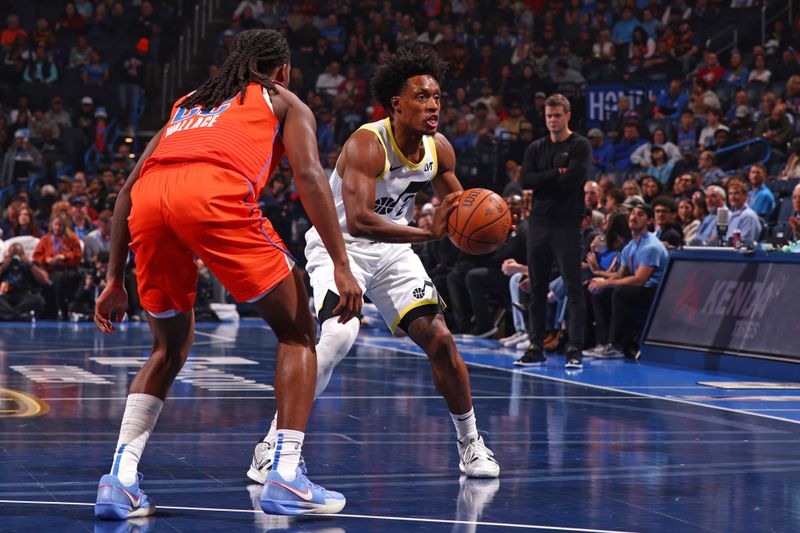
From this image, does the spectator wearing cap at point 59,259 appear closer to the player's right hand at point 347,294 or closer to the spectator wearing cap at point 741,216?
the spectator wearing cap at point 741,216

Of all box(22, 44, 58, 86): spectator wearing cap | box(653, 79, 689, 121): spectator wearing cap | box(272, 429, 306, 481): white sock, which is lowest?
box(272, 429, 306, 481): white sock

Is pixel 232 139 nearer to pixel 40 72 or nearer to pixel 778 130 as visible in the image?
pixel 778 130

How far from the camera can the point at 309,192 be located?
13.0 feet

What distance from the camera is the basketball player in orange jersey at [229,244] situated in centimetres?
389

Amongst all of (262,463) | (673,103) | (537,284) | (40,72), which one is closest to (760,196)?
(537,284)

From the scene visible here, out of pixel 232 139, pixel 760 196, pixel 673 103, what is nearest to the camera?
pixel 232 139

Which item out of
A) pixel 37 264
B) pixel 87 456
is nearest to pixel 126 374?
pixel 87 456

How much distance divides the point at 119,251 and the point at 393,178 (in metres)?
1.53

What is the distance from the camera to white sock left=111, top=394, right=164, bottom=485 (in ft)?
13.0

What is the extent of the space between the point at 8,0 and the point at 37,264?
9.39 meters

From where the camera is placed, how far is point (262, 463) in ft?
15.4

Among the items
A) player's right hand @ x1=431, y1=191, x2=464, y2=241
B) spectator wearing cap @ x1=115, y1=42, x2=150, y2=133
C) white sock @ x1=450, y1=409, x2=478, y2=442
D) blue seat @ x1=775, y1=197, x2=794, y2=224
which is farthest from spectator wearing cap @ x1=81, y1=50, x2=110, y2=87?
white sock @ x1=450, y1=409, x2=478, y2=442

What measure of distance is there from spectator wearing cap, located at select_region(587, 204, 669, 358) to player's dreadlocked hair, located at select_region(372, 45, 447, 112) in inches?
211

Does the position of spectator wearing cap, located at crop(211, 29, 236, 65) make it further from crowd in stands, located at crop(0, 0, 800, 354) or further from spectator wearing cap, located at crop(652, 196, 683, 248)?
spectator wearing cap, located at crop(652, 196, 683, 248)
